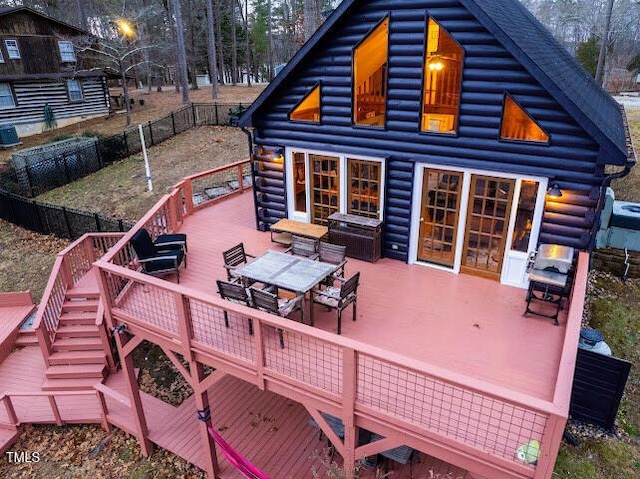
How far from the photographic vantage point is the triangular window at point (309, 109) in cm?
912

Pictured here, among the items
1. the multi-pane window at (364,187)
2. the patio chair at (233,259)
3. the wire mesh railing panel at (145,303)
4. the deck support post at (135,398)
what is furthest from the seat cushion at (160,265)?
the multi-pane window at (364,187)

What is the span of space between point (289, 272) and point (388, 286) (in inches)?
76.5

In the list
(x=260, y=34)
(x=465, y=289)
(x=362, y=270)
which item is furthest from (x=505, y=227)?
(x=260, y=34)

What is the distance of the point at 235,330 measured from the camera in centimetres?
700

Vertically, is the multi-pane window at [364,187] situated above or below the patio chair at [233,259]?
above

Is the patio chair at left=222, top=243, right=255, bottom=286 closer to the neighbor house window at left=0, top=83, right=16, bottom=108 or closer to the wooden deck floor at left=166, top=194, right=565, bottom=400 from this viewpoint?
the wooden deck floor at left=166, top=194, right=565, bottom=400

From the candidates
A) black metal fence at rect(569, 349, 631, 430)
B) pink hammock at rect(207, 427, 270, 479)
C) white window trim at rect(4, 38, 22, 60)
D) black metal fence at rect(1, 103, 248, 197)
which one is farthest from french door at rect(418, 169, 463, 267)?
white window trim at rect(4, 38, 22, 60)

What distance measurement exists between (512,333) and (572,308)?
1.15 metres

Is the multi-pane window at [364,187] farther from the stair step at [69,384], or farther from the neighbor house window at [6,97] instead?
the neighbor house window at [6,97]

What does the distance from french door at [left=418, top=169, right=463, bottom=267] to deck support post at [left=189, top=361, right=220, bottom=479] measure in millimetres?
4624

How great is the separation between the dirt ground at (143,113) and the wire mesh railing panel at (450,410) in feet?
68.5

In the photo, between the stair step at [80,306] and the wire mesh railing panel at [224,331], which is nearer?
the wire mesh railing panel at [224,331]

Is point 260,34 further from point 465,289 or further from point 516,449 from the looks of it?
point 516,449

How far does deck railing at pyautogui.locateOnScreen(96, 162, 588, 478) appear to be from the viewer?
4734mm
